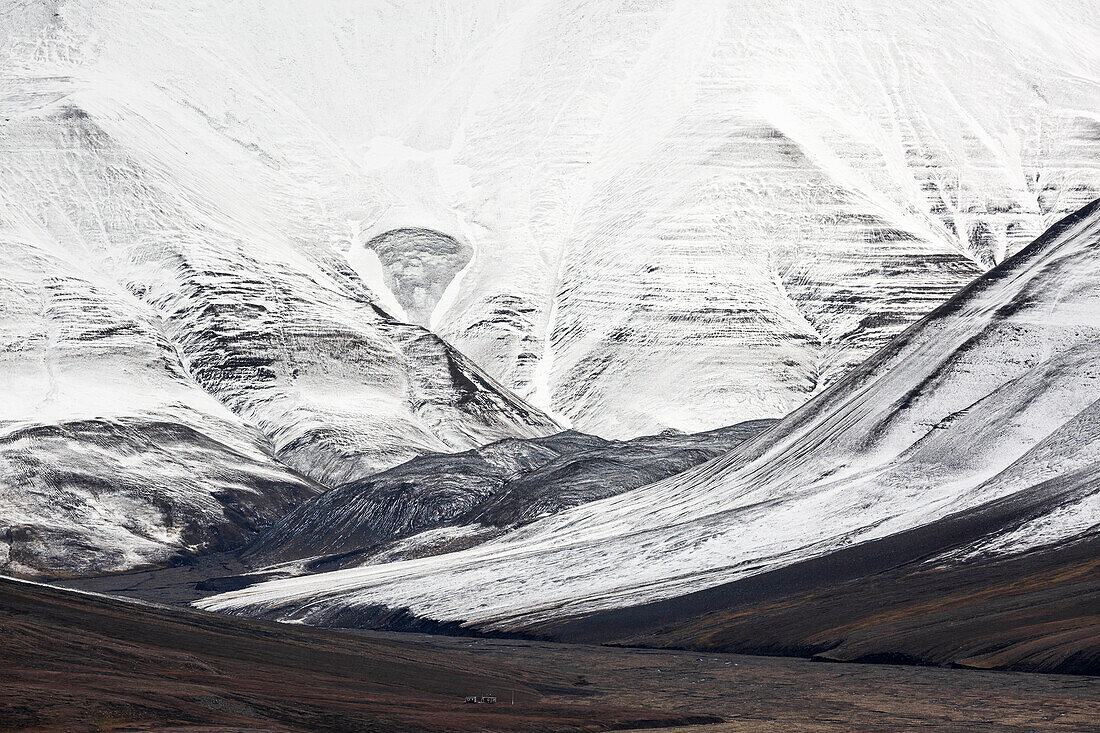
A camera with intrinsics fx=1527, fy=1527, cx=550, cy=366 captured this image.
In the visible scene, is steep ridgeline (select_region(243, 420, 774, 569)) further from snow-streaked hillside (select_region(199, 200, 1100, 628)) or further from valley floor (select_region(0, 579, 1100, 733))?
valley floor (select_region(0, 579, 1100, 733))

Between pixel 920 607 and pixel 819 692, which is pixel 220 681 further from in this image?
pixel 920 607

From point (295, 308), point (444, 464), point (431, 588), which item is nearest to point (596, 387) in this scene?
point (295, 308)

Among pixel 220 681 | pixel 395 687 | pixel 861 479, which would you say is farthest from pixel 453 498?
pixel 220 681

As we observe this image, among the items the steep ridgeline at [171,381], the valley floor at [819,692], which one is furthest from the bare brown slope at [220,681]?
the steep ridgeline at [171,381]

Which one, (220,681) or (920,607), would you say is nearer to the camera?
(220,681)

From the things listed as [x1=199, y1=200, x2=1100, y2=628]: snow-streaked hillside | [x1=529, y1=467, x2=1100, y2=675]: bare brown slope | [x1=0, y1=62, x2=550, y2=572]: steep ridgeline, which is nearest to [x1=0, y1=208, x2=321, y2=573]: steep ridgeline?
[x1=0, y1=62, x2=550, y2=572]: steep ridgeline

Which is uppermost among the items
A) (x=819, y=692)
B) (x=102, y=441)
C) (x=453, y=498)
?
(x=102, y=441)

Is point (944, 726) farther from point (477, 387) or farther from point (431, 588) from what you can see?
point (477, 387)

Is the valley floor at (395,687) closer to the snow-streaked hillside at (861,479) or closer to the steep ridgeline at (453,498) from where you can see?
the snow-streaked hillside at (861,479)
